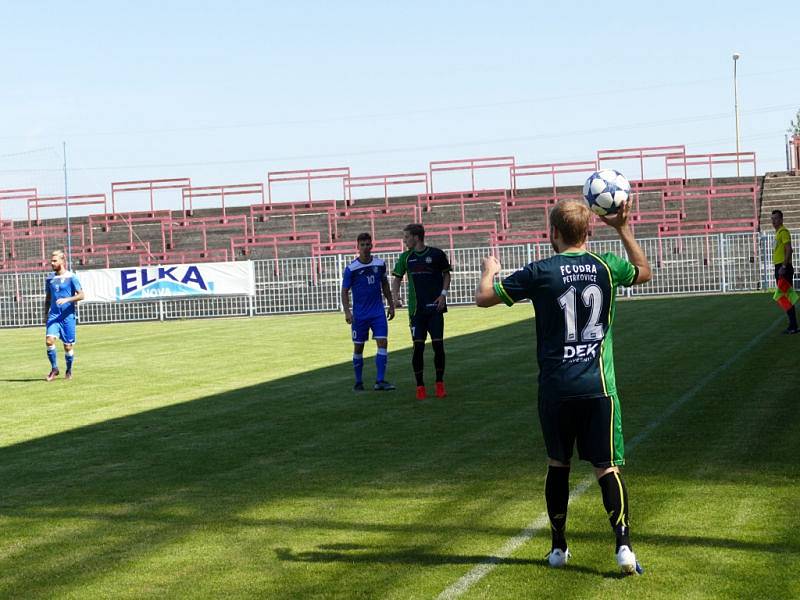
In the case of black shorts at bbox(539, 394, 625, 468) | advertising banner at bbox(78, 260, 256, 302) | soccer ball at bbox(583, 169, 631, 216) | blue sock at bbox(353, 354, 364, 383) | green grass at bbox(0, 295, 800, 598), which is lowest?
green grass at bbox(0, 295, 800, 598)

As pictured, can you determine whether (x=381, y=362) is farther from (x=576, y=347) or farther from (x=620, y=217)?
(x=576, y=347)

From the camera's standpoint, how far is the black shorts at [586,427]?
5930 mm

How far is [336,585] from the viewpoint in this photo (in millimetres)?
5969

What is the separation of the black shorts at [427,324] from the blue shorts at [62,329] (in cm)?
680

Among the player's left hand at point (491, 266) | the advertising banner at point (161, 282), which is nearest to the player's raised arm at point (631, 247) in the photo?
the player's left hand at point (491, 266)

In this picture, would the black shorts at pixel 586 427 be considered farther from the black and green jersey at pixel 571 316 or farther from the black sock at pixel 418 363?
the black sock at pixel 418 363

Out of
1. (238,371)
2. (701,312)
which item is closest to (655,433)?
(238,371)

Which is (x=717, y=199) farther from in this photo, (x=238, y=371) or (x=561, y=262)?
(x=561, y=262)

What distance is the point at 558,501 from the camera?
610 centimetres

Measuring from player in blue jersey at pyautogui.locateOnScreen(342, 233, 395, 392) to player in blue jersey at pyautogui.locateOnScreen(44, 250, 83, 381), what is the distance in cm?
542

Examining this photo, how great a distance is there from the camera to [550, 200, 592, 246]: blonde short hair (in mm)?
5941

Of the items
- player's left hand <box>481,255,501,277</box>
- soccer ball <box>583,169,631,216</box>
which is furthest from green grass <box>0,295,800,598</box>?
soccer ball <box>583,169,631,216</box>

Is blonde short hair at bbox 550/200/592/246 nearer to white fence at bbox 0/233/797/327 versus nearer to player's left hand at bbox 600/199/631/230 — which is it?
player's left hand at bbox 600/199/631/230

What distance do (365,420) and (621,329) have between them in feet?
37.2
